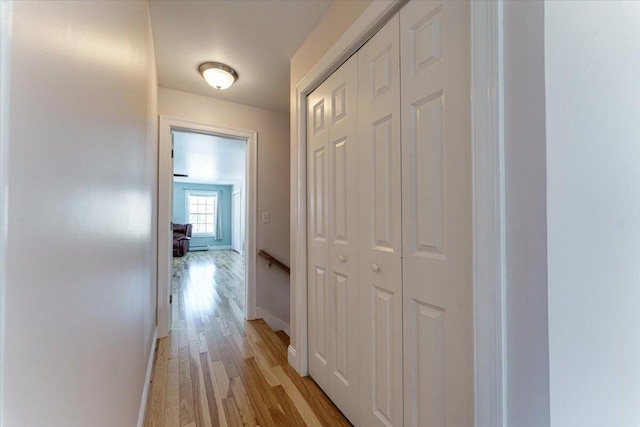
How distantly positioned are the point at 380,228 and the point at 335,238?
16.3 inches

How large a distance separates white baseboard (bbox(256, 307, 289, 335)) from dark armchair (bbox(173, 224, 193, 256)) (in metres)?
5.63

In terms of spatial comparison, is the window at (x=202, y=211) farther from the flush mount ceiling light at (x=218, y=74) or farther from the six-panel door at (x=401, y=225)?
the six-panel door at (x=401, y=225)

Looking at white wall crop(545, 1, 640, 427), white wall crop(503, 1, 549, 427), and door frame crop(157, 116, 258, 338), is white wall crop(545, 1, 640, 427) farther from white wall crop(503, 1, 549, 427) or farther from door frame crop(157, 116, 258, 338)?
door frame crop(157, 116, 258, 338)

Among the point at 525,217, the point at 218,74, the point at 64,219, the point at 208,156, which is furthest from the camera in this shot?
the point at 208,156

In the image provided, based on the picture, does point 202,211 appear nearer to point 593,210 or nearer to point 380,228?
point 380,228

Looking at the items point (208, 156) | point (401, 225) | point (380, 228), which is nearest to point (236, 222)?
point (208, 156)

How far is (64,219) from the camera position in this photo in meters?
0.48

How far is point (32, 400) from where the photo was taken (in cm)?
36

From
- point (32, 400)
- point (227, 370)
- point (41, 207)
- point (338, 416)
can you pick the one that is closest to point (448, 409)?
point (338, 416)

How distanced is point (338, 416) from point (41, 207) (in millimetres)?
1669

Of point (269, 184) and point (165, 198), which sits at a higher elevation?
point (269, 184)

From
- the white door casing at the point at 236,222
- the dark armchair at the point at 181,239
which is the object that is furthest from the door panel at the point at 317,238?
the white door casing at the point at 236,222

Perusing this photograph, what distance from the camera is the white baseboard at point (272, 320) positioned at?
282 centimetres

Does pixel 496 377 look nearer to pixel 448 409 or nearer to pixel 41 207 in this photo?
pixel 448 409
